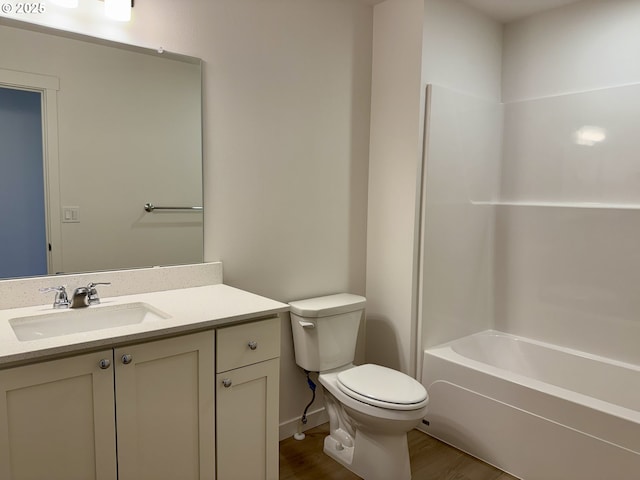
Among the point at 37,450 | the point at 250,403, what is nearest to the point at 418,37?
the point at 250,403

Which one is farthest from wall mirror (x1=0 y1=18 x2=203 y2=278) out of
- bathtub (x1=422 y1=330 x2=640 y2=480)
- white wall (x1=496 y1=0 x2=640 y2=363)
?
white wall (x1=496 y1=0 x2=640 y2=363)

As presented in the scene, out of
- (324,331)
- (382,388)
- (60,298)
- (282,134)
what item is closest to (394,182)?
(282,134)

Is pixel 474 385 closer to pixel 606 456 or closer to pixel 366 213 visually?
pixel 606 456

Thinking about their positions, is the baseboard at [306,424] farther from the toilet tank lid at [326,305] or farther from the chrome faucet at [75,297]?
the chrome faucet at [75,297]

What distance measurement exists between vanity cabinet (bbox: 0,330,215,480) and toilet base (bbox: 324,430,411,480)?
0.81 metres

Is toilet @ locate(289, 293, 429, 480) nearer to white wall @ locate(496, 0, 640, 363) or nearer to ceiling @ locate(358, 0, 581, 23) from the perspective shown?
white wall @ locate(496, 0, 640, 363)

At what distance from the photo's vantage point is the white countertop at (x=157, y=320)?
4.03ft

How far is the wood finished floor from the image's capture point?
216 cm

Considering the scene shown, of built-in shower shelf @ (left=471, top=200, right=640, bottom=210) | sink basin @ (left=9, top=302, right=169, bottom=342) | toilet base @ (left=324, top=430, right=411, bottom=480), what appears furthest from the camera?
built-in shower shelf @ (left=471, top=200, right=640, bottom=210)

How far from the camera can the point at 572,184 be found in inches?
104

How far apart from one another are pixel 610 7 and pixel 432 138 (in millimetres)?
1185

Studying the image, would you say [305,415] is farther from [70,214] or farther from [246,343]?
[70,214]

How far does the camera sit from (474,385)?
2318 mm

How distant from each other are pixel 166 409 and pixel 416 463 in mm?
1386
